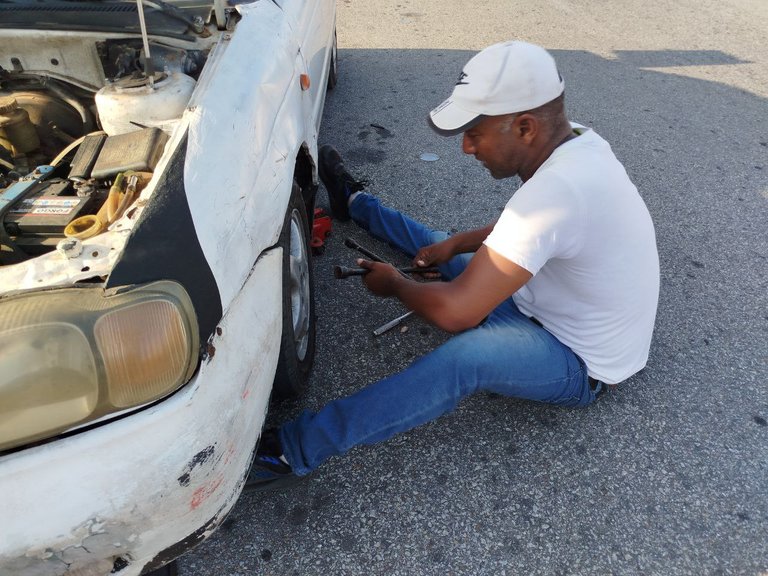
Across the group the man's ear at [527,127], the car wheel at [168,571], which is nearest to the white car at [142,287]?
the car wheel at [168,571]

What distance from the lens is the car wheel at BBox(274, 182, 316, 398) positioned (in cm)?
176

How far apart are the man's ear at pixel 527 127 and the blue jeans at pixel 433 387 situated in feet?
1.97

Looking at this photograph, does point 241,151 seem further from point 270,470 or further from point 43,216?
point 270,470

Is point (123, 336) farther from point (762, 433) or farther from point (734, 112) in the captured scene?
point (734, 112)

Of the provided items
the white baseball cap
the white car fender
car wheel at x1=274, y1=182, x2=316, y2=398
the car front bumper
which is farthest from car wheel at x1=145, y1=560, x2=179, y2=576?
the white baseball cap

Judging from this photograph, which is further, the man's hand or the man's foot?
the man's hand

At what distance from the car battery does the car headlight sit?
32 centimetres

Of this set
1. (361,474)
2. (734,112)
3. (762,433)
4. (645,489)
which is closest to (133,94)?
(361,474)

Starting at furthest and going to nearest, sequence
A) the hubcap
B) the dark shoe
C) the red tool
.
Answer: the dark shoe
the red tool
the hubcap

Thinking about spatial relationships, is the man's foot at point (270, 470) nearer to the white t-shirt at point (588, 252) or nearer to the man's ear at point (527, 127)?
the white t-shirt at point (588, 252)

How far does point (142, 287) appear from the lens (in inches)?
44.3

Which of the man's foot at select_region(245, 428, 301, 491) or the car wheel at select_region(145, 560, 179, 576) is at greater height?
the man's foot at select_region(245, 428, 301, 491)

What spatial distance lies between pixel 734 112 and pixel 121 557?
17.3ft

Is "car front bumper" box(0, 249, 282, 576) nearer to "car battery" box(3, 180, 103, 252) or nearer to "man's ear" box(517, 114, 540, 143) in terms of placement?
"car battery" box(3, 180, 103, 252)
